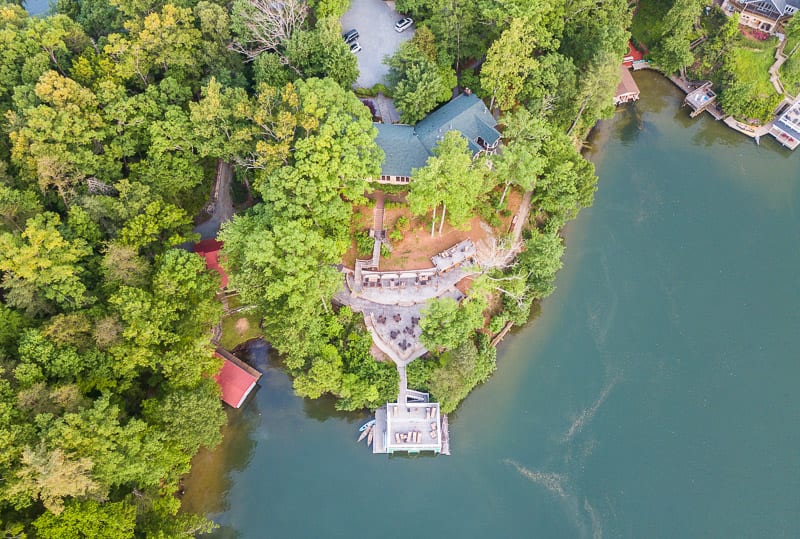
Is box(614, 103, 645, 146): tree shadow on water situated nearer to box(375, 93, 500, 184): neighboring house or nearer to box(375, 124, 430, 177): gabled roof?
box(375, 93, 500, 184): neighboring house

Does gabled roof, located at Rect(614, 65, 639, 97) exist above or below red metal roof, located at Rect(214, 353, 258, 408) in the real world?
above

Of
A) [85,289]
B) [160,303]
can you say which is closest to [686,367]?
[160,303]

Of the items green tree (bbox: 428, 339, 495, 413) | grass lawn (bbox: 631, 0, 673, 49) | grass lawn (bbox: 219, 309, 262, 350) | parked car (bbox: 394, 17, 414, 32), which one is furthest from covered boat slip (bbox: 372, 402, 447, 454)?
grass lawn (bbox: 631, 0, 673, 49)

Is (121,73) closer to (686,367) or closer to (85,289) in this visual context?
(85,289)

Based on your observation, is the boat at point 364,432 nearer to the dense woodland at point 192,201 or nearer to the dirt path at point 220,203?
the dense woodland at point 192,201

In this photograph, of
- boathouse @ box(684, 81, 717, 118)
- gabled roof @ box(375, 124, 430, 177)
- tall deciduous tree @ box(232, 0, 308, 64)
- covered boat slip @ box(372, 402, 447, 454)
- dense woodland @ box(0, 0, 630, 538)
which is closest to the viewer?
dense woodland @ box(0, 0, 630, 538)

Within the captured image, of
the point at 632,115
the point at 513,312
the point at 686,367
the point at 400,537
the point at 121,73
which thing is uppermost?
the point at 121,73
